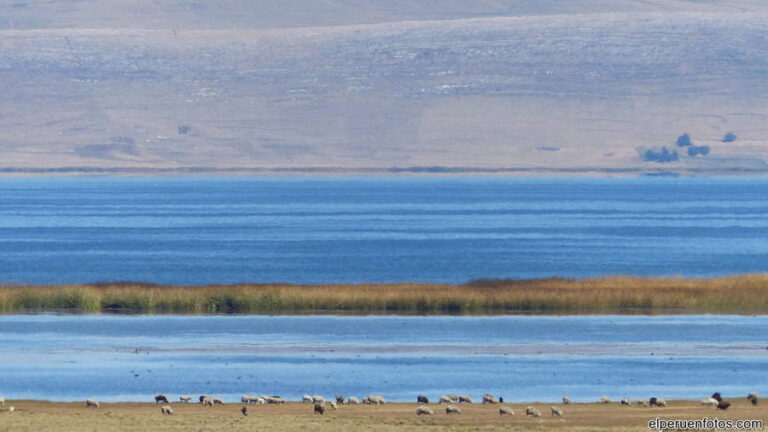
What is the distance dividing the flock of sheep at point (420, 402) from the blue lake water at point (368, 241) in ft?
149

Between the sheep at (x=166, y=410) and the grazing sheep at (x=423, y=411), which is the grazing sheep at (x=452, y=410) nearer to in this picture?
the grazing sheep at (x=423, y=411)

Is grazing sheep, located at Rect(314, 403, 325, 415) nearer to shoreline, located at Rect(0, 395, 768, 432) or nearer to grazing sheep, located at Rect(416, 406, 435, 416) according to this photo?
shoreline, located at Rect(0, 395, 768, 432)

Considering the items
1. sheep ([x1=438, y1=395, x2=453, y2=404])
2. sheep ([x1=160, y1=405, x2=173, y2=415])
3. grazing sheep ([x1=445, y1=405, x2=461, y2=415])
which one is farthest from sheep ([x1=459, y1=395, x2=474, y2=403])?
sheep ([x1=160, y1=405, x2=173, y2=415])

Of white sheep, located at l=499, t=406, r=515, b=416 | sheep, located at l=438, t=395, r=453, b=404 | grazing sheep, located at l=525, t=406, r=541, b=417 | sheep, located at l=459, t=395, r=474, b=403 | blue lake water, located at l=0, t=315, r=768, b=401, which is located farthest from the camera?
blue lake water, located at l=0, t=315, r=768, b=401

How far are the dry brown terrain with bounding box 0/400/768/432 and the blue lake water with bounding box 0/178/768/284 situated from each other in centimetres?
4717

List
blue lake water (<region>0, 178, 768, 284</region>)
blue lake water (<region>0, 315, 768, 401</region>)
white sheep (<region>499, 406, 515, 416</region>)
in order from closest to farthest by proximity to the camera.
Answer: white sheep (<region>499, 406, 515, 416</region>), blue lake water (<region>0, 315, 768, 401</region>), blue lake water (<region>0, 178, 768, 284</region>)

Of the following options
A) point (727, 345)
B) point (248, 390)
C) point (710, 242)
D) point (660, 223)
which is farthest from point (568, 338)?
point (660, 223)

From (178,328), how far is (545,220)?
99214mm

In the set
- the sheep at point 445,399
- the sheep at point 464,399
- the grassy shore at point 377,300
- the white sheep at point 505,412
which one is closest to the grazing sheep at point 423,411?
the white sheep at point 505,412

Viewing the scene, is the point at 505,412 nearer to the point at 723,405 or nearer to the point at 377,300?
the point at 723,405

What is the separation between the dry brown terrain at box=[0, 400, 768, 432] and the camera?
28547mm

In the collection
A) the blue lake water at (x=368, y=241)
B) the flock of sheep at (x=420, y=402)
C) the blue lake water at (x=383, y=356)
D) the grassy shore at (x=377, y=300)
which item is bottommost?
the flock of sheep at (x=420, y=402)

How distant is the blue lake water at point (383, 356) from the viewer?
3734 centimetres

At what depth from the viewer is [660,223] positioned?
14562 centimetres
